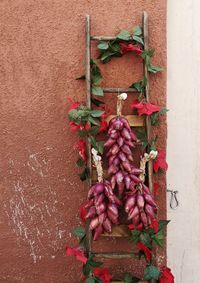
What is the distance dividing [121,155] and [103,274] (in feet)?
2.62

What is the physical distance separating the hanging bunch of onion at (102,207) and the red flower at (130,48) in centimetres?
84

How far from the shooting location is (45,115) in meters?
2.95

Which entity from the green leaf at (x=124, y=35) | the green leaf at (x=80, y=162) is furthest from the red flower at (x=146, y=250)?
the green leaf at (x=124, y=35)

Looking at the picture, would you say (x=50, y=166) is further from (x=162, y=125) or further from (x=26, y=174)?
(x=162, y=125)

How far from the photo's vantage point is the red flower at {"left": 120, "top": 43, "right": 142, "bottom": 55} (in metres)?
2.77

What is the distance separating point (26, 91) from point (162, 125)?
926mm

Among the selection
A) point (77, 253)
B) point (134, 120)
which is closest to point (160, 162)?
point (134, 120)

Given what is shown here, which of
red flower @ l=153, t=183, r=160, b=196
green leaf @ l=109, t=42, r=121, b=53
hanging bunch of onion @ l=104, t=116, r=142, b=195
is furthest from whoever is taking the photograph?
red flower @ l=153, t=183, r=160, b=196

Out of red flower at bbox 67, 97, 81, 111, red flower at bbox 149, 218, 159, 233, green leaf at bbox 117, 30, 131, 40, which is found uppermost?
green leaf at bbox 117, 30, 131, 40

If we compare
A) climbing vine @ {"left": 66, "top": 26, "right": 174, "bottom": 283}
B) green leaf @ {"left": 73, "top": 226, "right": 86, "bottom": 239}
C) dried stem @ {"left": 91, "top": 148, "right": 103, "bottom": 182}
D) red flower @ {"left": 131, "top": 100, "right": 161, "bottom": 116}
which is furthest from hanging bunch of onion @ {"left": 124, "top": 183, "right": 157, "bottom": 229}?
red flower @ {"left": 131, "top": 100, "right": 161, "bottom": 116}

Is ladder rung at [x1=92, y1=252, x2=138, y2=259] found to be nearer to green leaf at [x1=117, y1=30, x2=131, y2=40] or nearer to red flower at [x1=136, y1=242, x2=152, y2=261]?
red flower at [x1=136, y1=242, x2=152, y2=261]

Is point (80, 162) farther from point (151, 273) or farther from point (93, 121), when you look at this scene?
point (151, 273)

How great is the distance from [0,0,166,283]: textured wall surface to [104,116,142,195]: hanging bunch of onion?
31 cm

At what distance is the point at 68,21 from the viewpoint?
9.47 ft
